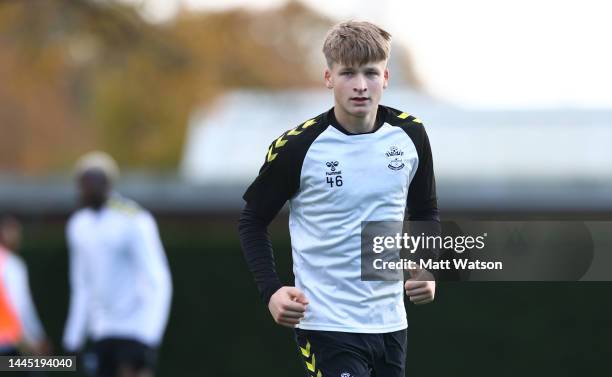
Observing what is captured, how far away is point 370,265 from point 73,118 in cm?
3533

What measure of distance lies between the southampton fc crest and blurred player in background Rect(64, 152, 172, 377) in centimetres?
456

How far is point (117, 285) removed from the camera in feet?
32.7

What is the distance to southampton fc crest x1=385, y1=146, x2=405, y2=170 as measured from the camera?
5609 mm

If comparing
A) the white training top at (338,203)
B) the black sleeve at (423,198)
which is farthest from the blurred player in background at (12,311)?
the black sleeve at (423,198)

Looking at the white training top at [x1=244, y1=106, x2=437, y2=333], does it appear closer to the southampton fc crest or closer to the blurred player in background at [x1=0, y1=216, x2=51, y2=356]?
the southampton fc crest

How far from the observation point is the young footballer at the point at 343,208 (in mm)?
5492

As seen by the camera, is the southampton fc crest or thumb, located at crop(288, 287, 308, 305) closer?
thumb, located at crop(288, 287, 308, 305)

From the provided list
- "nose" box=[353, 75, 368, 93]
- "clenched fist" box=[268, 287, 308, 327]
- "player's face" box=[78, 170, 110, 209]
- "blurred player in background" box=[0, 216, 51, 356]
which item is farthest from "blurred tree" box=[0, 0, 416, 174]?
"clenched fist" box=[268, 287, 308, 327]

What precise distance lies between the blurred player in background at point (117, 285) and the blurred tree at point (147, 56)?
8152 mm

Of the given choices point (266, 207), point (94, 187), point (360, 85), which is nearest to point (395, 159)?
point (360, 85)

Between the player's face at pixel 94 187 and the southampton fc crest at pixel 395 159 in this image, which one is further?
the player's face at pixel 94 187

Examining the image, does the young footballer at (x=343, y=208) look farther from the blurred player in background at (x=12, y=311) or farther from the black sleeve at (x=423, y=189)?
the blurred player in background at (x=12, y=311)

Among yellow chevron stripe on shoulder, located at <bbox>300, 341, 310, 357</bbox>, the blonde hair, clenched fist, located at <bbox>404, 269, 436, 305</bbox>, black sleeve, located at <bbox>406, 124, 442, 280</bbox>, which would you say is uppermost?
the blonde hair

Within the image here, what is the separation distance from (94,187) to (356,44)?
202 inches
